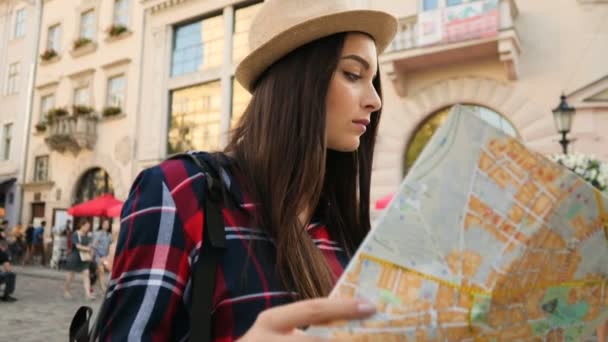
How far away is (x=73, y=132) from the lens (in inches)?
671

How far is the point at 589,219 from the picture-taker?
77cm

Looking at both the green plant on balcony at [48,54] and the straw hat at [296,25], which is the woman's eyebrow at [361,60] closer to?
the straw hat at [296,25]

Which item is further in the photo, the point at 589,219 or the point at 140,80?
the point at 140,80

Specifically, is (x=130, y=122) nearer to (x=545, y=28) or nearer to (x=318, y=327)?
(x=545, y=28)

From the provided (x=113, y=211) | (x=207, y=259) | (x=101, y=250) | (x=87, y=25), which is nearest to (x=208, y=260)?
(x=207, y=259)

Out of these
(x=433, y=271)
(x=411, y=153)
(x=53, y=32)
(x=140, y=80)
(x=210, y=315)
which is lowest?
(x=210, y=315)

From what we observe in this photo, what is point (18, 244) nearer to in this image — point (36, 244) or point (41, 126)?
point (36, 244)

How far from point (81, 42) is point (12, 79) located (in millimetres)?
5702

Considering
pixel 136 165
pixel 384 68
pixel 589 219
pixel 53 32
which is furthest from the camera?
pixel 53 32

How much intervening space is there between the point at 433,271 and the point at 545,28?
10.5 meters

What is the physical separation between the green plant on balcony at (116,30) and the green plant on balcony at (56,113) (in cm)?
326

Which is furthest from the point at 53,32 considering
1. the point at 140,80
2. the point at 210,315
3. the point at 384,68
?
the point at 210,315

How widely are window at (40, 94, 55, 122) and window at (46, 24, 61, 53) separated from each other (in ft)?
6.15

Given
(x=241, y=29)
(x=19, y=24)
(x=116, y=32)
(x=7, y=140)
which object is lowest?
(x=7, y=140)
